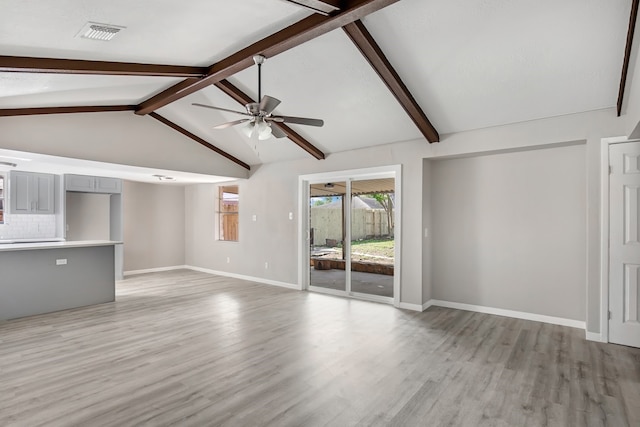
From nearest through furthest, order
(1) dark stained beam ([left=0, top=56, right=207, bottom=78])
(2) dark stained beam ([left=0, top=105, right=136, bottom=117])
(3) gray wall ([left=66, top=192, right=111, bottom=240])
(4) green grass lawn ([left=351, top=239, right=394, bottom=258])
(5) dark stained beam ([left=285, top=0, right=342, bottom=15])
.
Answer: (5) dark stained beam ([left=285, top=0, right=342, bottom=15]) → (1) dark stained beam ([left=0, top=56, right=207, bottom=78]) → (2) dark stained beam ([left=0, top=105, right=136, bottom=117]) → (4) green grass lawn ([left=351, top=239, right=394, bottom=258]) → (3) gray wall ([left=66, top=192, right=111, bottom=240])

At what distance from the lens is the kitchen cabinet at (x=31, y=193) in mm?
6230

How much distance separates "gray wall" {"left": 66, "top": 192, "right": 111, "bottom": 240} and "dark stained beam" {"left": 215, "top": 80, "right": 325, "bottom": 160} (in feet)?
15.7

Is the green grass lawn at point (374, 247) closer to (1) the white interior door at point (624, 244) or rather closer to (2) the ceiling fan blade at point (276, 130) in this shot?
(2) the ceiling fan blade at point (276, 130)

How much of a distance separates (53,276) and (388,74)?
17.3 feet

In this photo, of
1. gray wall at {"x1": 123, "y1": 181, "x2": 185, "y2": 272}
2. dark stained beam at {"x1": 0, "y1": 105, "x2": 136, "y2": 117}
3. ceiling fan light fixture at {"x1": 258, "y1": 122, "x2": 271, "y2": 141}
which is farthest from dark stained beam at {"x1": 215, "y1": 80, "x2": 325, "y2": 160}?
gray wall at {"x1": 123, "y1": 181, "x2": 185, "y2": 272}

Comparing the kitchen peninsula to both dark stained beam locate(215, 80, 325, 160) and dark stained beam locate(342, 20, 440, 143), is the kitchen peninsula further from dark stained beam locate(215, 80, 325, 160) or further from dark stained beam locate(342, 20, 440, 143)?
dark stained beam locate(342, 20, 440, 143)

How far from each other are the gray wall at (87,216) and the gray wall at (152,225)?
42cm

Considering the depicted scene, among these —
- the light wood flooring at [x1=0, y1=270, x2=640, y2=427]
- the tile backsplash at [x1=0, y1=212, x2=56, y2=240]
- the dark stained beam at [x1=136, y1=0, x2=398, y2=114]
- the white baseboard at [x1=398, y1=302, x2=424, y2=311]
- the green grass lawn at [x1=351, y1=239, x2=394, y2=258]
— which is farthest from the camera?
the tile backsplash at [x1=0, y1=212, x2=56, y2=240]

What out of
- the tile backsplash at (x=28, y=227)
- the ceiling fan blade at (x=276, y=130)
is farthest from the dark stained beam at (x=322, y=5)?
the tile backsplash at (x=28, y=227)

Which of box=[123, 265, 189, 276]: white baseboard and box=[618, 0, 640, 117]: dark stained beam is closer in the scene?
box=[618, 0, 640, 117]: dark stained beam

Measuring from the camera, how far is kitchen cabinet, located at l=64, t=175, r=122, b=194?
682cm

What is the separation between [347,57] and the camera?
3852mm

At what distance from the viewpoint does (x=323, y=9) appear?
110 inches

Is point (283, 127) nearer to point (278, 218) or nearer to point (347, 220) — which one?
point (347, 220)
